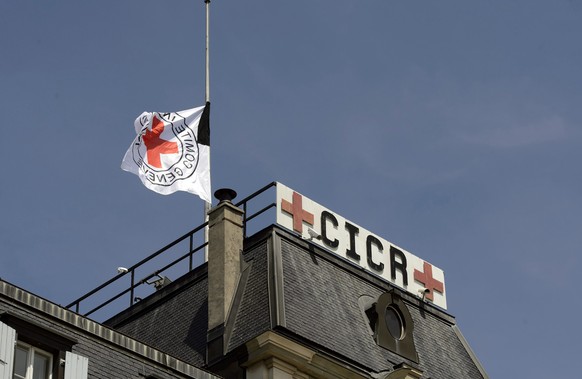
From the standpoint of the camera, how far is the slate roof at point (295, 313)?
46.0 metres

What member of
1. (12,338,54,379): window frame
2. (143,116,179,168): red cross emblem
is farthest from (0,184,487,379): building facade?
(143,116,179,168): red cross emblem

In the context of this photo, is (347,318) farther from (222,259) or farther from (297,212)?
(222,259)

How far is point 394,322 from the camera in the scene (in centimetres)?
5000

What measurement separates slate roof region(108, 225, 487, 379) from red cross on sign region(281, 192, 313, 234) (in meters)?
0.43

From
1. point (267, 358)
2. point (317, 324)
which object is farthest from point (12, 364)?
point (317, 324)

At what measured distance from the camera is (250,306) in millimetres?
46531

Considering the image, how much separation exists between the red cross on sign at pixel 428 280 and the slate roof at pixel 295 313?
706 mm

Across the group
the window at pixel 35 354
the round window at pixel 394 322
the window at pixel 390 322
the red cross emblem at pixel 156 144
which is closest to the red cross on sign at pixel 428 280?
the window at pixel 390 322

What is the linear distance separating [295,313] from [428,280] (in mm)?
9026

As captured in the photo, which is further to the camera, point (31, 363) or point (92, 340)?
point (92, 340)

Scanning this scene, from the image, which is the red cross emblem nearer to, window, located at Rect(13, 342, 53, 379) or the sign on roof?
the sign on roof

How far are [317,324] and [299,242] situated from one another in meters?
3.73

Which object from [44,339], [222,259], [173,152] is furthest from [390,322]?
[44,339]

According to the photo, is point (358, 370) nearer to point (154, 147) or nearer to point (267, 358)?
point (267, 358)
